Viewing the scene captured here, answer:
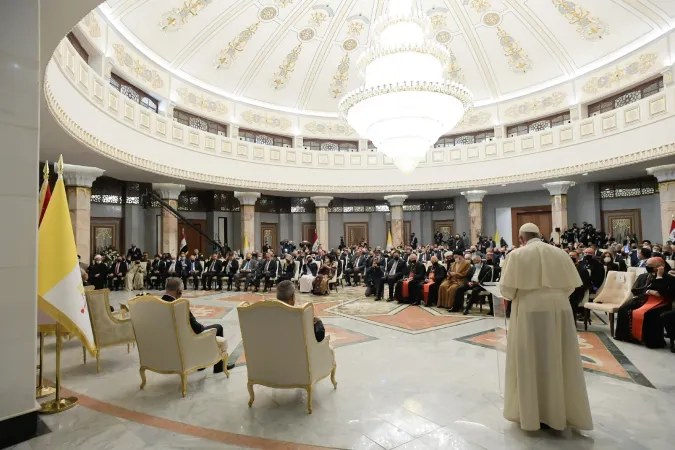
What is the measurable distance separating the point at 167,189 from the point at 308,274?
20.9ft

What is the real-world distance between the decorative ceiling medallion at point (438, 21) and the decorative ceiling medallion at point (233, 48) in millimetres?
6269

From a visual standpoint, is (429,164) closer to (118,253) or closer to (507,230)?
(507,230)

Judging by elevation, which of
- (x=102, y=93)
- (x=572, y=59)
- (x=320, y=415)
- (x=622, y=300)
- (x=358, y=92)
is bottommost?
(x=320, y=415)

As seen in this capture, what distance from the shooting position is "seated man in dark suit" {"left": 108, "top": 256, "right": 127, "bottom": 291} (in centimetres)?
1090

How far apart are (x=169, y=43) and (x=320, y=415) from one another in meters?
13.0

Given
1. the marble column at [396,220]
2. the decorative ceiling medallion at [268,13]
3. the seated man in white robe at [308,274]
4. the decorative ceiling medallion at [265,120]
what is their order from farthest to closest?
the marble column at [396,220] → the decorative ceiling medallion at [265,120] → the decorative ceiling medallion at [268,13] → the seated man in white robe at [308,274]

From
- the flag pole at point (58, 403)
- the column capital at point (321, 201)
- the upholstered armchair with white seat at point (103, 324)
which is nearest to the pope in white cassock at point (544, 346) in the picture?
the flag pole at point (58, 403)

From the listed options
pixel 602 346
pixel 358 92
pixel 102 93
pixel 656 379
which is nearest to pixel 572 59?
pixel 358 92

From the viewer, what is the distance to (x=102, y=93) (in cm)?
952

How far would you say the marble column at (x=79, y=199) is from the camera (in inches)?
401

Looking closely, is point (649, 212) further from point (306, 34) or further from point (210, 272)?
point (210, 272)

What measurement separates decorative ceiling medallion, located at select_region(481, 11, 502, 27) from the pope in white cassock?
13553 millimetres

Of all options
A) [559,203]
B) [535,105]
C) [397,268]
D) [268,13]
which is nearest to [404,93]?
[397,268]

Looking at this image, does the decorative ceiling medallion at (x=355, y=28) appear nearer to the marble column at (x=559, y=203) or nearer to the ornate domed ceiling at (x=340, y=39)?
the ornate domed ceiling at (x=340, y=39)
